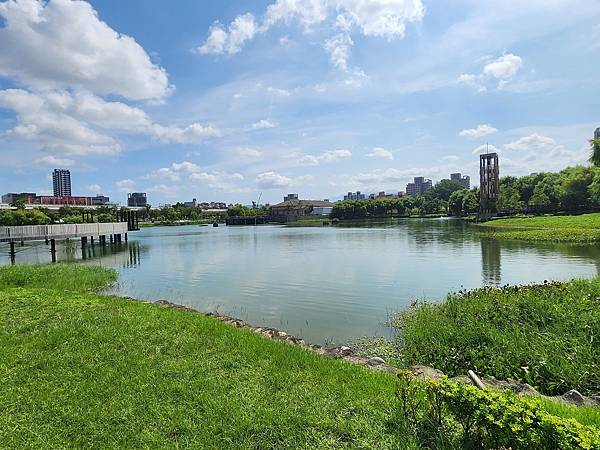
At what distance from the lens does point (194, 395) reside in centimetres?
591

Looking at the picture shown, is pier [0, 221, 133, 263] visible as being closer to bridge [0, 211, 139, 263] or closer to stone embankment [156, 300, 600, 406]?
bridge [0, 211, 139, 263]

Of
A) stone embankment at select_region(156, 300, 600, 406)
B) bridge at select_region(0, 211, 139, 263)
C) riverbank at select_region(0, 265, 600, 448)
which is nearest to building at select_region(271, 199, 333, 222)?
bridge at select_region(0, 211, 139, 263)

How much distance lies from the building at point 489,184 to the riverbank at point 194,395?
94454mm

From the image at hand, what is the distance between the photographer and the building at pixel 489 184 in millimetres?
93375

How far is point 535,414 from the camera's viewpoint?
12.3 ft

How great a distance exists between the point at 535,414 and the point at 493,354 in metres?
4.96

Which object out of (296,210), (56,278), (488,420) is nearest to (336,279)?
(56,278)

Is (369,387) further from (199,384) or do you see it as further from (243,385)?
(199,384)

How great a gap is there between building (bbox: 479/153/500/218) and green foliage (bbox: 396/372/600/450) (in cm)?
9540

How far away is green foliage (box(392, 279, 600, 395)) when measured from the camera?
7.38 m

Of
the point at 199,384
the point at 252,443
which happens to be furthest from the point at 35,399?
the point at 252,443

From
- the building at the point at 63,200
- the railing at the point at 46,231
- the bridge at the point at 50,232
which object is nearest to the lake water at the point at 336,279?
the bridge at the point at 50,232

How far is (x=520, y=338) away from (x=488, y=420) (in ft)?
18.5

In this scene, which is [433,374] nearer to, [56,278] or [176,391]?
[176,391]
